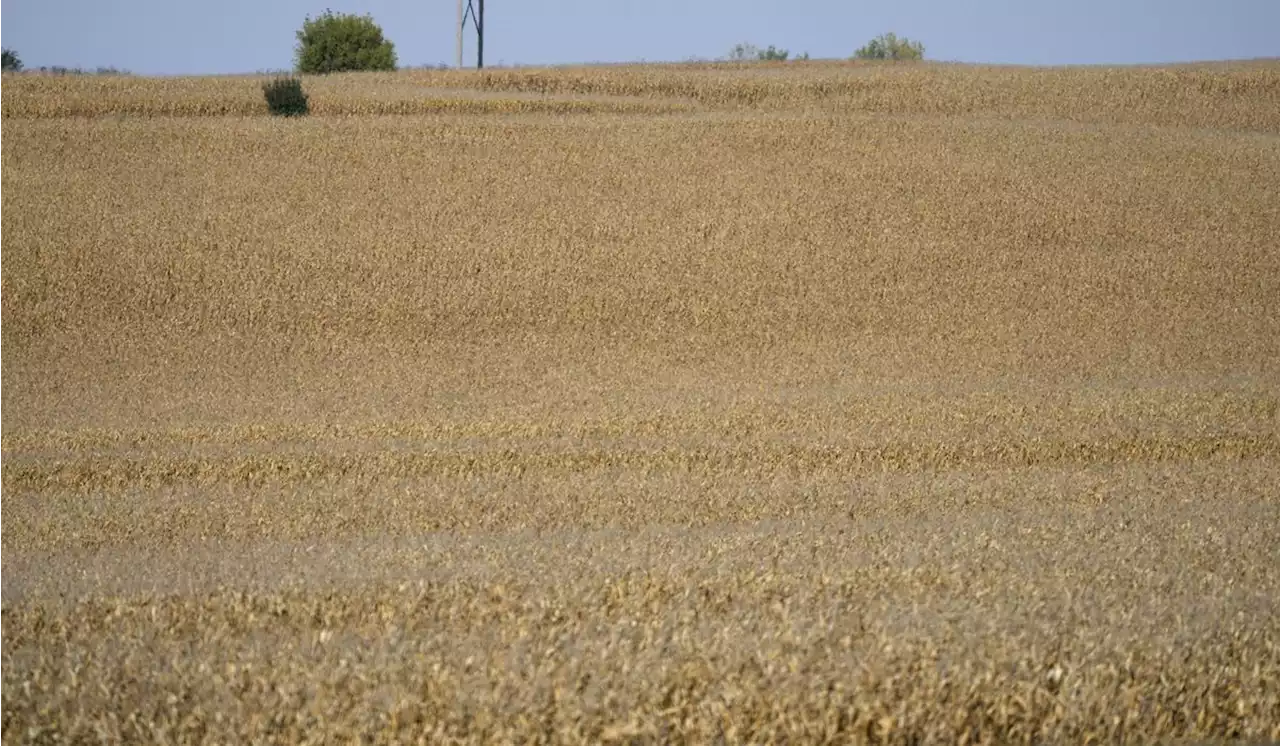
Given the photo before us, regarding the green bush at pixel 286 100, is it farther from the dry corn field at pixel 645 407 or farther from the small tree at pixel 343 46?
the small tree at pixel 343 46

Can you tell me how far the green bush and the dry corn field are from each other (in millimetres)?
987

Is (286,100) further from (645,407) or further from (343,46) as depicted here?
(343,46)

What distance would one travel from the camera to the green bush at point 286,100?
34250mm

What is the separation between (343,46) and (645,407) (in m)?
61.9

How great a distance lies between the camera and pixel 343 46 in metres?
73.6

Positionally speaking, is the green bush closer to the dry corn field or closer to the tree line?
the dry corn field

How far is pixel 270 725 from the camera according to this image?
13.7 ft

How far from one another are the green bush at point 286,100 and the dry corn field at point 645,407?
99 centimetres

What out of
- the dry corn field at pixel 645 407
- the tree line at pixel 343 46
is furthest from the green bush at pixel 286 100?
the tree line at pixel 343 46

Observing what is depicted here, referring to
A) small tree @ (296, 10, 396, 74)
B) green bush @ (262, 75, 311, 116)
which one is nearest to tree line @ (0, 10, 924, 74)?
small tree @ (296, 10, 396, 74)

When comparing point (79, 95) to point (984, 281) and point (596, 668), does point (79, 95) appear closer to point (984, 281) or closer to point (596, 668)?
point (984, 281)

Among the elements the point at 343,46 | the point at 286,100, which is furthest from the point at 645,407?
the point at 343,46

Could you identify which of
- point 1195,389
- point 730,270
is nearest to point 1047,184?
point 730,270

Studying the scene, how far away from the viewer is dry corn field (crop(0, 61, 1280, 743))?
4.54m
